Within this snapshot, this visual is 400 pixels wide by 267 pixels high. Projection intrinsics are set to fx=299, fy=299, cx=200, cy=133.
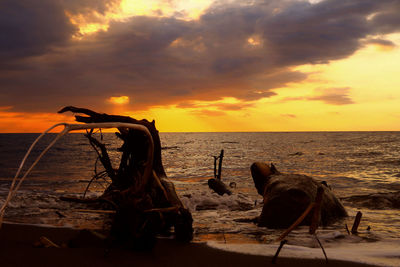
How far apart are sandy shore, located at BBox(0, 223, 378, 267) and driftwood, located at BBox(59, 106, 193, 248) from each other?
0.85ft

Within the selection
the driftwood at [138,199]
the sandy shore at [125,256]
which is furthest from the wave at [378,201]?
the driftwood at [138,199]

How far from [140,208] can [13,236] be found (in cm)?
272

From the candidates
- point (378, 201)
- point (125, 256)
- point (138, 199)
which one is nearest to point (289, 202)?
point (138, 199)

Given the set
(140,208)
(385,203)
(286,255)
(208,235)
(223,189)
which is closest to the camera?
(140,208)

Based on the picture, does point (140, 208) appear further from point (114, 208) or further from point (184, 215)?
point (184, 215)

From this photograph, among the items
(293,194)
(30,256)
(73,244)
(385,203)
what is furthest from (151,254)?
(385,203)

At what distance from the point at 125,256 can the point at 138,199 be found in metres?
0.77

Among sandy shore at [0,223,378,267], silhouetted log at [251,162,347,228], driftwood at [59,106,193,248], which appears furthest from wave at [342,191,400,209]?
driftwood at [59,106,193,248]

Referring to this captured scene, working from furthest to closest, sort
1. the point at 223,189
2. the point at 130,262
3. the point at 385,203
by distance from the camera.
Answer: the point at 223,189, the point at 385,203, the point at 130,262

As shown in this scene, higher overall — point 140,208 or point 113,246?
point 140,208

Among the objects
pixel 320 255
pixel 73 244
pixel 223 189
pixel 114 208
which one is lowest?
pixel 223 189

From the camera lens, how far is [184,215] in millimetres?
5094

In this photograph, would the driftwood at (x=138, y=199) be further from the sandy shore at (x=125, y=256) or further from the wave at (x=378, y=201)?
the wave at (x=378, y=201)

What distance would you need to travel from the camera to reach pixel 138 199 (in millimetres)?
4227
